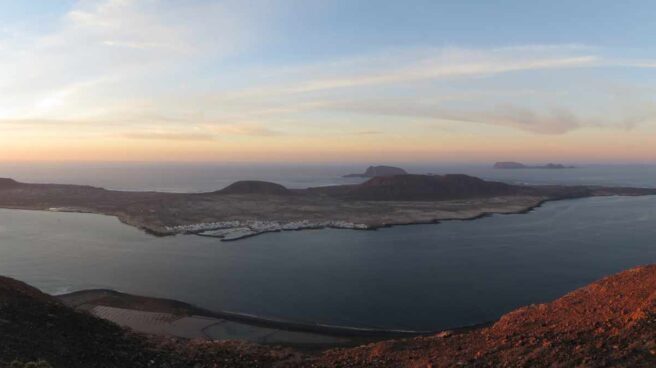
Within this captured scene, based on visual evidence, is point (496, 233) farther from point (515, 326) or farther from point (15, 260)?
point (15, 260)

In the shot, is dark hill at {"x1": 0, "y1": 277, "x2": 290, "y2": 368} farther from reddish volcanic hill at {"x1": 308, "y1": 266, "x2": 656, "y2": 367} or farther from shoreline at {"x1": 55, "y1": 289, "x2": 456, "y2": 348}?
shoreline at {"x1": 55, "y1": 289, "x2": 456, "y2": 348}

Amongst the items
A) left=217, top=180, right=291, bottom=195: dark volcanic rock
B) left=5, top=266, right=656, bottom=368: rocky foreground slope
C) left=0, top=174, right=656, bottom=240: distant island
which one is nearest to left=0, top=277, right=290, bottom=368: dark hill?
left=5, top=266, right=656, bottom=368: rocky foreground slope

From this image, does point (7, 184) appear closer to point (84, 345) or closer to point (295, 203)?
point (295, 203)

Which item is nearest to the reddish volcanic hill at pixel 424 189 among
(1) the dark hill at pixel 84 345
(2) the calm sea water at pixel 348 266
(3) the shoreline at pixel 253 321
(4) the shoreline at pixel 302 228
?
(4) the shoreline at pixel 302 228

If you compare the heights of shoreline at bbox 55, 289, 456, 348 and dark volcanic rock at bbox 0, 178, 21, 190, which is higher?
dark volcanic rock at bbox 0, 178, 21, 190

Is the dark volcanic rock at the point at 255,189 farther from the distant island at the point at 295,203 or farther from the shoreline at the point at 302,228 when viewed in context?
the shoreline at the point at 302,228

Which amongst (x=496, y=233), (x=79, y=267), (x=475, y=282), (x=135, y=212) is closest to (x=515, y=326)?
(x=475, y=282)

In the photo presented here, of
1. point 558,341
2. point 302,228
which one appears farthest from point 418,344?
point 302,228
